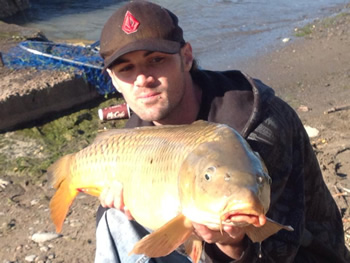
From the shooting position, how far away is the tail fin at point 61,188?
2488 millimetres

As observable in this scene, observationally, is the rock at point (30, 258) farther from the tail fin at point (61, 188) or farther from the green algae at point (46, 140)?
the tail fin at point (61, 188)

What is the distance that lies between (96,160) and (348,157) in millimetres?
3020

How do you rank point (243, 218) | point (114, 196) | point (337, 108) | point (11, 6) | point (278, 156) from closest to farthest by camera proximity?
1. point (243, 218)
2. point (114, 196)
3. point (278, 156)
4. point (337, 108)
5. point (11, 6)

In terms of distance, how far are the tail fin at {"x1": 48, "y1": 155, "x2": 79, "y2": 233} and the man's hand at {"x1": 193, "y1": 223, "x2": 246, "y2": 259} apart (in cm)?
71

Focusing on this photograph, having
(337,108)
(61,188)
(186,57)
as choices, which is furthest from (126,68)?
(337,108)

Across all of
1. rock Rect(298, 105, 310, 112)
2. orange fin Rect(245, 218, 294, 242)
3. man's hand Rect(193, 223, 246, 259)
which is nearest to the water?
rock Rect(298, 105, 310, 112)

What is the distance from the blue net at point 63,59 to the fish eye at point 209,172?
14.5 ft

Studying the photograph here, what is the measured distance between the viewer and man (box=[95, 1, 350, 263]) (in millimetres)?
2420

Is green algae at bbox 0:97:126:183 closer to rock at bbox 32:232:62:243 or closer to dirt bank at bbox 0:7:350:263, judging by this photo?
dirt bank at bbox 0:7:350:263

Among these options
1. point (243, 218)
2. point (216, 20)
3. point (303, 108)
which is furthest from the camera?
point (216, 20)

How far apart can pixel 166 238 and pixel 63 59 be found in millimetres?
4905

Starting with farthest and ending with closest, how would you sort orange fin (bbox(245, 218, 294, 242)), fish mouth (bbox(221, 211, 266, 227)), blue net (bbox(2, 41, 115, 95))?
1. blue net (bbox(2, 41, 115, 95))
2. orange fin (bbox(245, 218, 294, 242))
3. fish mouth (bbox(221, 211, 266, 227))

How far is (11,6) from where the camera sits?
15.0 meters

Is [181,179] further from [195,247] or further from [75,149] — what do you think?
[75,149]
